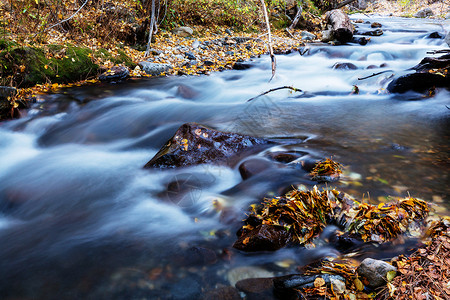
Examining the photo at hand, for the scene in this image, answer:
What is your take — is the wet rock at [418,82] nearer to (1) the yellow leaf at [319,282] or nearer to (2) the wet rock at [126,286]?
(1) the yellow leaf at [319,282]

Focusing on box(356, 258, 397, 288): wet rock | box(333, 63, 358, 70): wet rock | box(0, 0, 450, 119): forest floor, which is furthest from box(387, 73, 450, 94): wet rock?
box(356, 258, 397, 288): wet rock

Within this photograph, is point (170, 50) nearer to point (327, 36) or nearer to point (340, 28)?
point (327, 36)

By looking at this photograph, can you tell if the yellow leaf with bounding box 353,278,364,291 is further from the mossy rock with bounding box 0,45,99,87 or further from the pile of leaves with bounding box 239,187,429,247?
the mossy rock with bounding box 0,45,99,87

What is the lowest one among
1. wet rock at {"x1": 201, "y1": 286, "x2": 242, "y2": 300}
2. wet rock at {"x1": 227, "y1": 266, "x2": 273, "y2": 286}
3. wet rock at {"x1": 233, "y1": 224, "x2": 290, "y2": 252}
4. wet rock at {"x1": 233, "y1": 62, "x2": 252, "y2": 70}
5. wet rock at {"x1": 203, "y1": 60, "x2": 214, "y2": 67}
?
wet rock at {"x1": 201, "y1": 286, "x2": 242, "y2": 300}

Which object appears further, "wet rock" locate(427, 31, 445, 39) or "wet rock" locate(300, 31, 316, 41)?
"wet rock" locate(300, 31, 316, 41)

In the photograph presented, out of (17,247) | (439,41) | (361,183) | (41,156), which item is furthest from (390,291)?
(439,41)

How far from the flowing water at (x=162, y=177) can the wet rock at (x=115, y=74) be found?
1.60 ft

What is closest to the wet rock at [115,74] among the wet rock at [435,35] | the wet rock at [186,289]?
the wet rock at [186,289]

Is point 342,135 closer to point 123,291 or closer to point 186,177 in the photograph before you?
point 186,177

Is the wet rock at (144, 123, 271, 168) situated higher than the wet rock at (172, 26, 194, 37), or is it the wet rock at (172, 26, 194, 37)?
the wet rock at (172, 26, 194, 37)

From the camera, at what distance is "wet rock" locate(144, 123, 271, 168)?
395 centimetres

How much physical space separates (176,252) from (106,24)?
29.8ft

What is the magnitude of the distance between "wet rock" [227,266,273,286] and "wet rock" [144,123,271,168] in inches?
72.6

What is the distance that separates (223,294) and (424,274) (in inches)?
50.9
